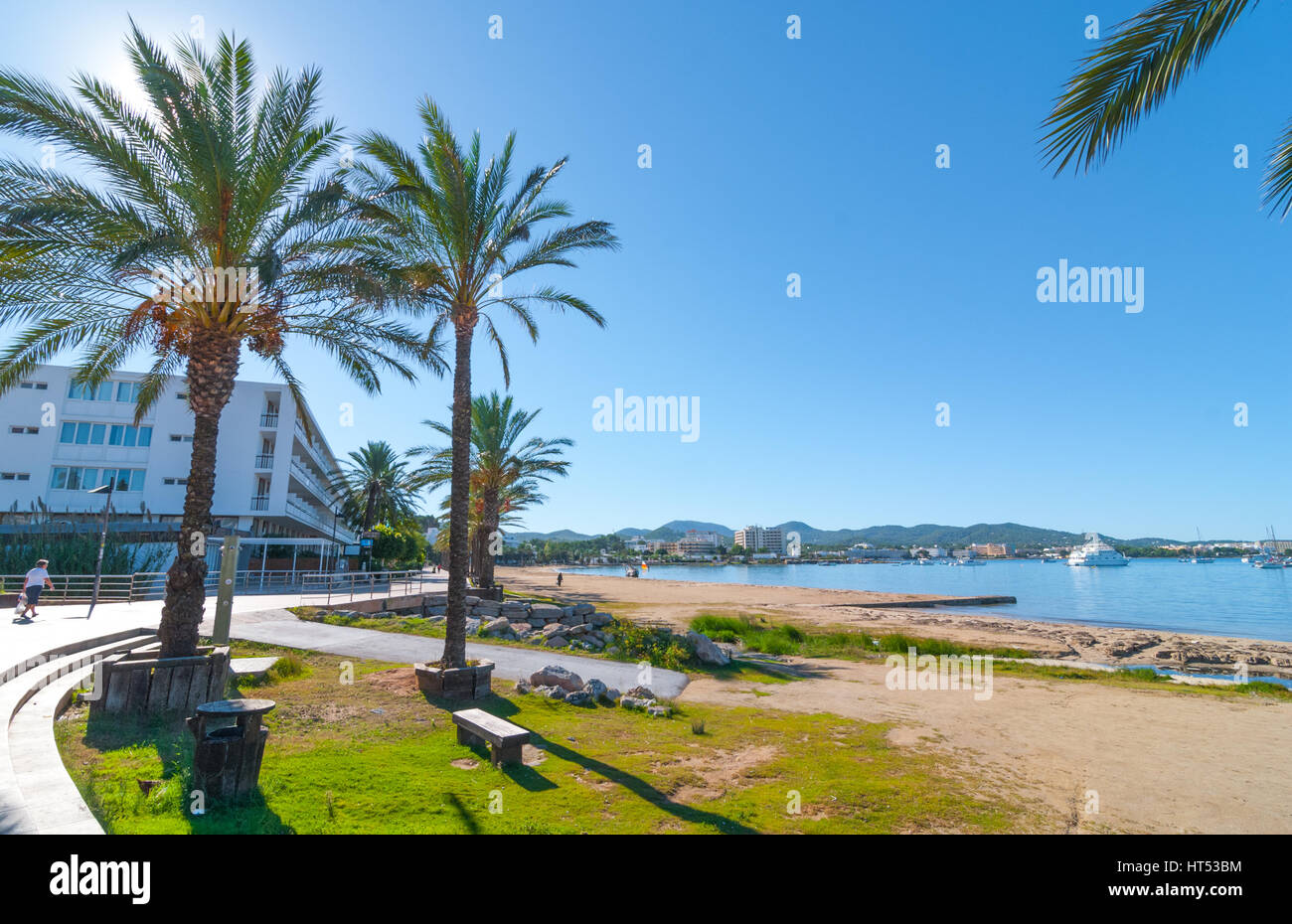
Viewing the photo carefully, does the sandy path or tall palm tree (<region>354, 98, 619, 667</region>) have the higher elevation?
tall palm tree (<region>354, 98, 619, 667</region>)

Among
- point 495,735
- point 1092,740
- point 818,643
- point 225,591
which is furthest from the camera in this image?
point 818,643

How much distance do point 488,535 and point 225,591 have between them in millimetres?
18906

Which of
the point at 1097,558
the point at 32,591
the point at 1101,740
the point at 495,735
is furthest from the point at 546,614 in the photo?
the point at 1097,558

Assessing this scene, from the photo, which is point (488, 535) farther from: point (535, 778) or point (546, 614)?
point (535, 778)

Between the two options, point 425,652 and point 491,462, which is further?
point 491,462

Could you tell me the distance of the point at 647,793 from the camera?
614 centimetres

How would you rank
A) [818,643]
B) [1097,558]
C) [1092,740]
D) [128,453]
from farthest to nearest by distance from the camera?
[1097,558], [128,453], [818,643], [1092,740]

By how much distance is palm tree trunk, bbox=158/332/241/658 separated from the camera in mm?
7926

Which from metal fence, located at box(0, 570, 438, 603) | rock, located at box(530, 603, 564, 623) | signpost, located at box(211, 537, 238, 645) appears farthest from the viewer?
rock, located at box(530, 603, 564, 623)

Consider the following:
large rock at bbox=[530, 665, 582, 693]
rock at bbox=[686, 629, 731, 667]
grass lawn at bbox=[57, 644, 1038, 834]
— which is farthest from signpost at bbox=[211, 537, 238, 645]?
rock at bbox=[686, 629, 731, 667]

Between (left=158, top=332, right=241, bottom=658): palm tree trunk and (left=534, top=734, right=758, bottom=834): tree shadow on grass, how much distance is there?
15.7ft

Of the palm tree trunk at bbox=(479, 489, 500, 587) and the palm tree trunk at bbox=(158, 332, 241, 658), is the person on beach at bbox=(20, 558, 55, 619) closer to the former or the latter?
the palm tree trunk at bbox=(158, 332, 241, 658)

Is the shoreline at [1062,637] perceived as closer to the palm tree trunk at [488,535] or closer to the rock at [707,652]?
the palm tree trunk at [488,535]
